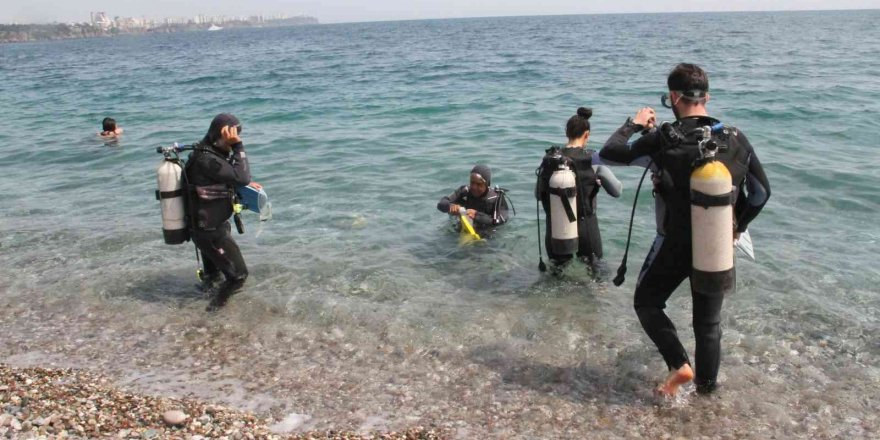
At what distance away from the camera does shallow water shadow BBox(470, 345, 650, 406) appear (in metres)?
5.05

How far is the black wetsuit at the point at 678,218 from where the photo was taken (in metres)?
4.27

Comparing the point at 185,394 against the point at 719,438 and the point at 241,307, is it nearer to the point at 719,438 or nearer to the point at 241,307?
the point at 241,307

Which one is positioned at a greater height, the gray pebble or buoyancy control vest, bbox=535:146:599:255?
buoyancy control vest, bbox=535:146:599:255

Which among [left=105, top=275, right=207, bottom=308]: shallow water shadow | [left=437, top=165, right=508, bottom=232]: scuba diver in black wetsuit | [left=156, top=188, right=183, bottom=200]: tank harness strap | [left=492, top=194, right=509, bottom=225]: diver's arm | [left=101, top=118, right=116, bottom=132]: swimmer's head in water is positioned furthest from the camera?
[left=101, top=118, right=116, bottom=132]: swimmer's head in water

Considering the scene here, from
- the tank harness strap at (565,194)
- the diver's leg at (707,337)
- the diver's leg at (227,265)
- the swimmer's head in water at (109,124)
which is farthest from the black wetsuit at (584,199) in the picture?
the swimmer's head in water at (109,124)

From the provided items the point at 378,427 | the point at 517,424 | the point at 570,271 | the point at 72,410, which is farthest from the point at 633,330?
the point at 72,410

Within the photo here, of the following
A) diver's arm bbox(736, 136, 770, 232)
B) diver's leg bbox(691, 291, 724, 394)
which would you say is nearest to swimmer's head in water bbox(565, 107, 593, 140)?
diver's arm bbox(736, 136, 770, 232)

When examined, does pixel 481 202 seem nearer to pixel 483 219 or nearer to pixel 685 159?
pixel 483 219

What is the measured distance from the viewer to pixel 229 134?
20.1ft

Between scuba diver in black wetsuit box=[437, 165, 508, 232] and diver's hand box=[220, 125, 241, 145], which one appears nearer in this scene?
diver's hand box=[220, 125, 241, 145]

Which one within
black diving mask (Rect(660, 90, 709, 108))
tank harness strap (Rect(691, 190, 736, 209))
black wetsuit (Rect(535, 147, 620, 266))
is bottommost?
black wetsuit (Rect(535, 147, 620, 266))

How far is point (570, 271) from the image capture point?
289 inches

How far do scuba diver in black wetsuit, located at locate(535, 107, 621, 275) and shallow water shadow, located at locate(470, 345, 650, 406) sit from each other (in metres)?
1.37

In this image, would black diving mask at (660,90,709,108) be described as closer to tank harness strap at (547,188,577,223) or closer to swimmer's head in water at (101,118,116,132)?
tank harness strap at (547,188,577,223)
